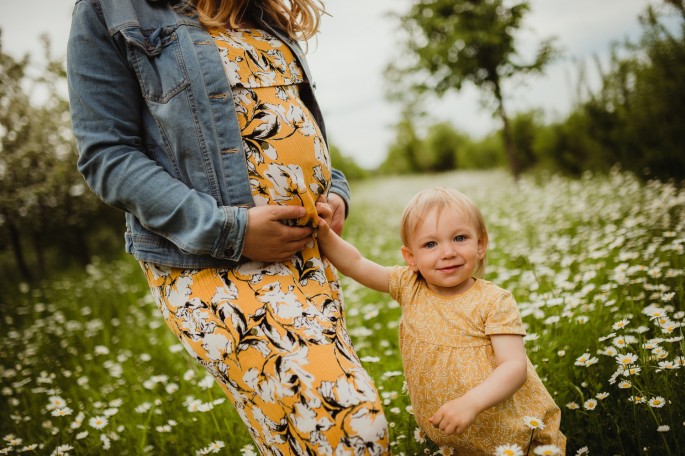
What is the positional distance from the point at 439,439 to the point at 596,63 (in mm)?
7545

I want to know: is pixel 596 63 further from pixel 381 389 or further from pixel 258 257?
pixel 258 257

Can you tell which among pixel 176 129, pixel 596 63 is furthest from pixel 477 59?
pixel 176 129

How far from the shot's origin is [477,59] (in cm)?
1058

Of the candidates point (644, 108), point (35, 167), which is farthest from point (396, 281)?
point (35, 167)

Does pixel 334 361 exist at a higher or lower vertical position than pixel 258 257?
lower

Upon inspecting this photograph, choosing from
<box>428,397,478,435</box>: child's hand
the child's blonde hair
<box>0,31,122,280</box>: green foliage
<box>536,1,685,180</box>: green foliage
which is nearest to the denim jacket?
the child's blonde hair

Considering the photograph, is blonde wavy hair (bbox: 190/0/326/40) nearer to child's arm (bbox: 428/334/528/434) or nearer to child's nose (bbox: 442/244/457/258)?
child's nose (bbox: 442/244/457/258)

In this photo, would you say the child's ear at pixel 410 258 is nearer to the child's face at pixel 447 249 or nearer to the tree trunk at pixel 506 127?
the child's face at pixel 447 249

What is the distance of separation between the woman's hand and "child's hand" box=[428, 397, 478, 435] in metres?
0.59

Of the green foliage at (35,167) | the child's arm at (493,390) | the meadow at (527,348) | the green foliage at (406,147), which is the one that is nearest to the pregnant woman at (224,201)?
the child's arm at (493,390)

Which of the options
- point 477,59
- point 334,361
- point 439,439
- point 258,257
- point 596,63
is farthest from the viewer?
point 477,59

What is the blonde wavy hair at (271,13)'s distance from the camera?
4.53 feet

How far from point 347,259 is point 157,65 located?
0.84 m

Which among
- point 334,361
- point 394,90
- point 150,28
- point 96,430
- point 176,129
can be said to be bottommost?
point 96,430
